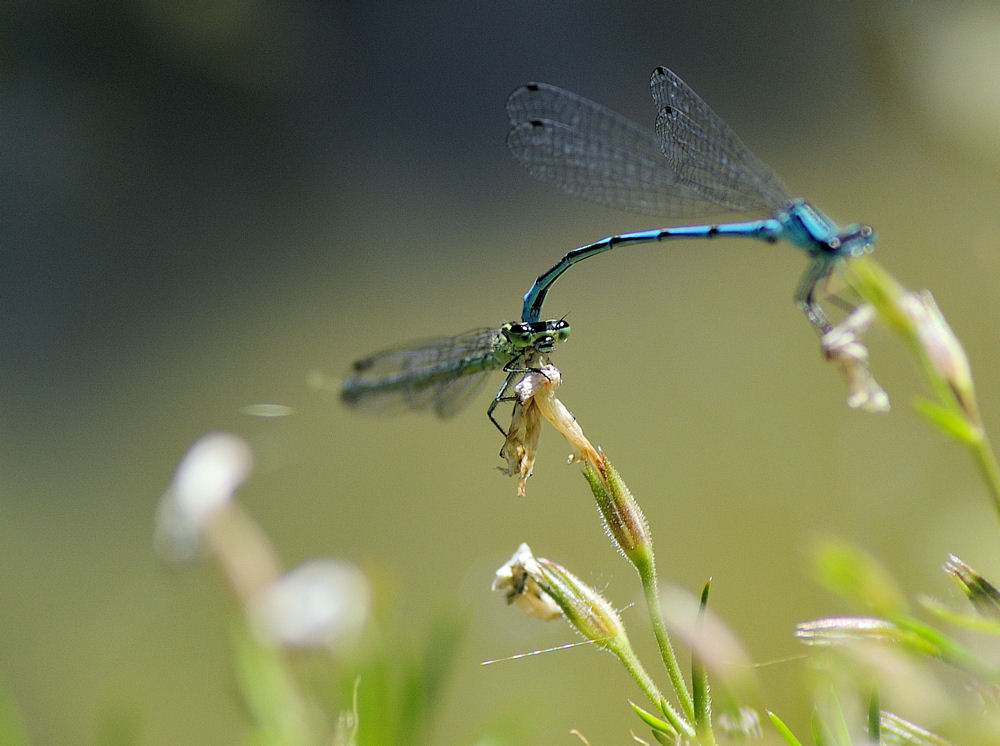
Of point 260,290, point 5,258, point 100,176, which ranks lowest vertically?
point 260,290

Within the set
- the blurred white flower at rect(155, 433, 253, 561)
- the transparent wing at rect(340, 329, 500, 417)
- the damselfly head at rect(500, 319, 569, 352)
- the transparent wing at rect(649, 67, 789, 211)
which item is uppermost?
the transparent wing at rect(649, 67, 789, 211)

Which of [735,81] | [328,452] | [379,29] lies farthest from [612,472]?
[379,29]

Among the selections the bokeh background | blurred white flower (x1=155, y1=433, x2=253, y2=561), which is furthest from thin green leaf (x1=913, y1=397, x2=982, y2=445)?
the bokeh background

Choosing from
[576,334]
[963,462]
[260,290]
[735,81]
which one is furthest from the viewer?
[735,81]

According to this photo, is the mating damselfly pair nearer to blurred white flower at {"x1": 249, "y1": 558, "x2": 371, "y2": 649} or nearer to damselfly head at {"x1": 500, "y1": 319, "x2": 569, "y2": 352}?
damselfly head at {"x1": 500, "y1": 319, "x2": 569, "y2": 352}

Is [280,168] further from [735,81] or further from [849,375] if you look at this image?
[849,375]

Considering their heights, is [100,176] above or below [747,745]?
above
